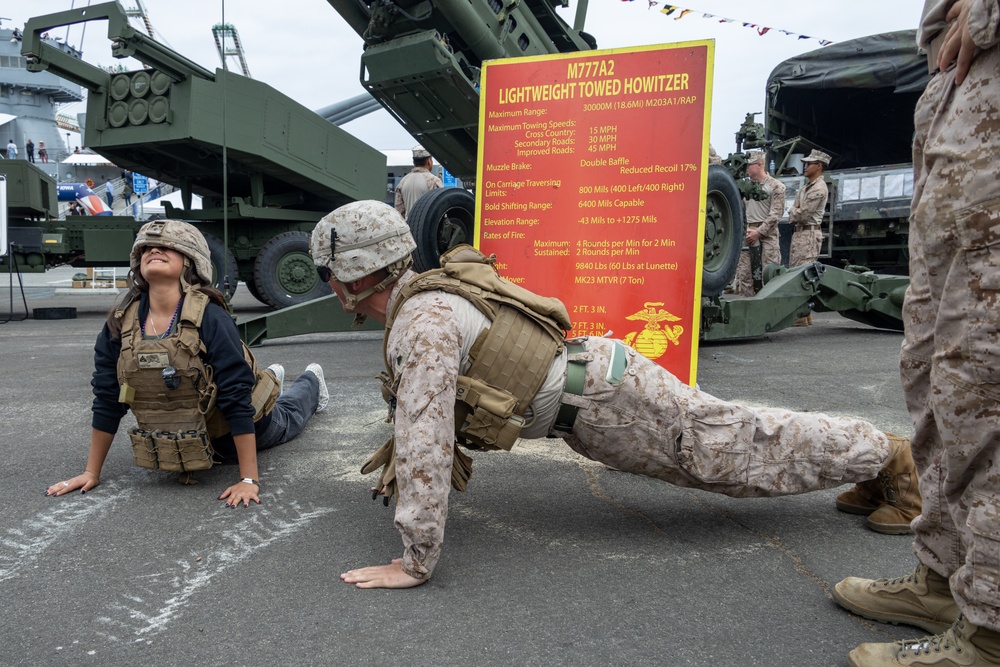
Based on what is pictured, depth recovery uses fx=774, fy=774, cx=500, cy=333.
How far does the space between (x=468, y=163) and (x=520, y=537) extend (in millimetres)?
6173

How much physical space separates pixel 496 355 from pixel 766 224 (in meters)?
7.30

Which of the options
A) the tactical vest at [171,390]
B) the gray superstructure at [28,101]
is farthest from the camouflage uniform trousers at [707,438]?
the gray superstructure at [28,101]

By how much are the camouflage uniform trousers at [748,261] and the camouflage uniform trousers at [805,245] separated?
22 centimetres

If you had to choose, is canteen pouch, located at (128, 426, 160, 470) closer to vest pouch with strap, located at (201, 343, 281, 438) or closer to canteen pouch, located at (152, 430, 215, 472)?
canteen pouch, located at (152, 430, 215, 472)

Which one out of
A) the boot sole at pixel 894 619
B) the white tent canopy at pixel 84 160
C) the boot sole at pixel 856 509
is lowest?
the boot sole at pixel 894 619

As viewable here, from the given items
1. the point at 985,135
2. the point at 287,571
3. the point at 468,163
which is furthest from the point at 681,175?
the point at 468,163

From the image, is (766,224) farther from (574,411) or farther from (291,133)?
(574,411)

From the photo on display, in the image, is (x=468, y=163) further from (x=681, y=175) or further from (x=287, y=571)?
(x=287, y=571)

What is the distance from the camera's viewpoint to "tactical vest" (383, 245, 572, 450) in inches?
88.5

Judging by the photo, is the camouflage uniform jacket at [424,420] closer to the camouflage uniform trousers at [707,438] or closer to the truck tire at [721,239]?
the camouflage uniform trousers at [707,438]

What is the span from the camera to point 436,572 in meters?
Result: 2.26

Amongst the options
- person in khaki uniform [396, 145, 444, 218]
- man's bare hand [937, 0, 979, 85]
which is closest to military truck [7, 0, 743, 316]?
person in khaki uniform [396, 145, 444, 218]

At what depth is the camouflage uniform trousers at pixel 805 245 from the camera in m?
8.69

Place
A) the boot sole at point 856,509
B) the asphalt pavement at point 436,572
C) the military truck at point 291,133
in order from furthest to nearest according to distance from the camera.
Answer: the military truck at point 291,133 < the boot sole at point 856,509 < the asphalt pavement at point 436,572
